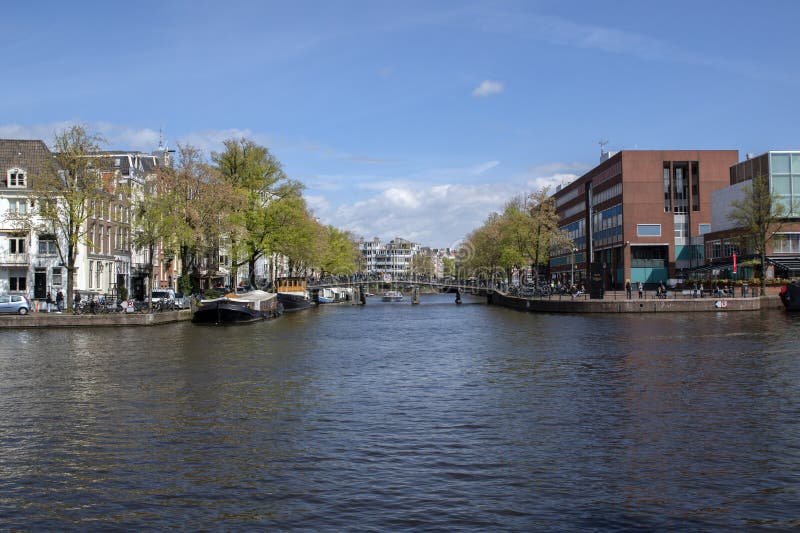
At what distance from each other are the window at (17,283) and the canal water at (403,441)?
45258 mm

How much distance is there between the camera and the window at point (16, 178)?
264 feet

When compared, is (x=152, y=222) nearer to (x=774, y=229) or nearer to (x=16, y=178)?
(x=16, y=178)

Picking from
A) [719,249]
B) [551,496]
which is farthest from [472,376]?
[719,249]

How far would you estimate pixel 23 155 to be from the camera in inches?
3275

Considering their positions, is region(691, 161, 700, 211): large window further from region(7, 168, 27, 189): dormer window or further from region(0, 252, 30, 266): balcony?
region(0, 252, 30, 266): balcony

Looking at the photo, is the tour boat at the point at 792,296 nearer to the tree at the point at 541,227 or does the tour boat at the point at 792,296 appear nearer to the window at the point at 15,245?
the tree at the point at 541,227

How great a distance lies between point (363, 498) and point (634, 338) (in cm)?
3893

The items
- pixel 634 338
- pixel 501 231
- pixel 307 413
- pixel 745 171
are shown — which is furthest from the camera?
pixel 501 231

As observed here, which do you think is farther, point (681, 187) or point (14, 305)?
point (681, 187)

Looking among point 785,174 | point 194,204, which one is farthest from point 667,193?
point 194,204

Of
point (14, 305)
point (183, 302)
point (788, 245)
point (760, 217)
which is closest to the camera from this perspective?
point (14, 305)

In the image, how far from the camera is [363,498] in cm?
1580

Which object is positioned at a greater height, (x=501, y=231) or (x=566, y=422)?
(x=501, y=231)

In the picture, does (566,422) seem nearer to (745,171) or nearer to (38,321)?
(38,321)
